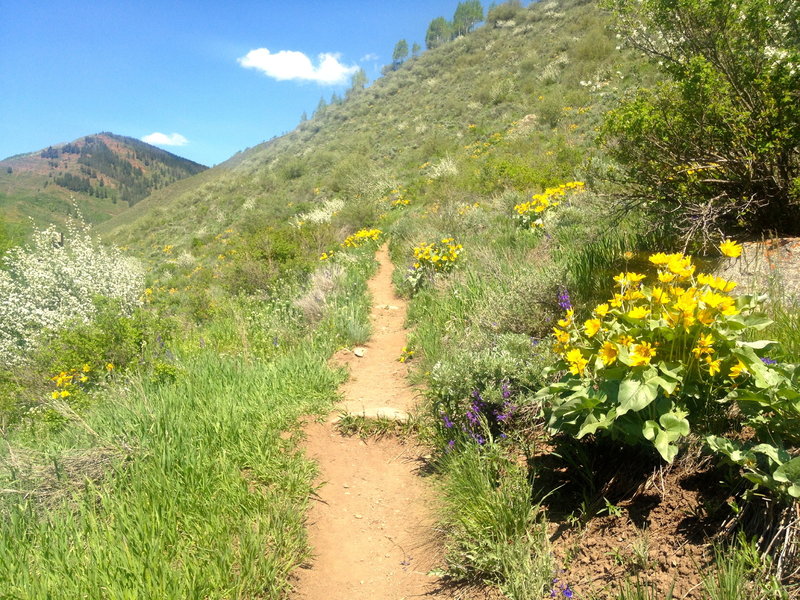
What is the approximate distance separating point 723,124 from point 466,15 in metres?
68.3

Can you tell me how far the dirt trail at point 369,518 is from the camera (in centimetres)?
237

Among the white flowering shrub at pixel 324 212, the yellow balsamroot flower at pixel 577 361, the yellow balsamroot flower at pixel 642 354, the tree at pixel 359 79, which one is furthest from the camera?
the tree at pixel 359 79

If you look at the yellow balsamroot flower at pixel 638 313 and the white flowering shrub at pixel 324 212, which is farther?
the white flowering shrub at pixel 324 212

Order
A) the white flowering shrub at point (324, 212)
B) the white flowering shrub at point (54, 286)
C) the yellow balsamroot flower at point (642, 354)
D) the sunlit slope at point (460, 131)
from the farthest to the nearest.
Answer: the white flowering shrub at point (324, 212) → the sunlit slope at point (460, 131) → the white flowering shrub at point (54, 286) → the yellow balsamroot flower at point (642, 354)

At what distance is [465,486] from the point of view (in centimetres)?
251

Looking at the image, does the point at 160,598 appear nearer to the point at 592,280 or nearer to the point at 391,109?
the point at 592,280

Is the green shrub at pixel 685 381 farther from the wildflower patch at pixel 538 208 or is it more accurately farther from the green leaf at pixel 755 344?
the wildflower patch at pixel 538 208

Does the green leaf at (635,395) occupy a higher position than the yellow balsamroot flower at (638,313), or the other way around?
the yellow balsamroot flower at (638,313)

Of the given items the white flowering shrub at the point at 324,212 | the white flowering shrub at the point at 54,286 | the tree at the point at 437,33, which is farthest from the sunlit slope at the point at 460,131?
the tree at the point at 437,33

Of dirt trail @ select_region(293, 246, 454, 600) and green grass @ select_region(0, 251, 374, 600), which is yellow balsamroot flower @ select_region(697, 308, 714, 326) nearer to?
dirt trail @ select_region(293, 246, 454, 600)

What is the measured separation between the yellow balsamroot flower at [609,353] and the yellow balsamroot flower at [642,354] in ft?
0.27

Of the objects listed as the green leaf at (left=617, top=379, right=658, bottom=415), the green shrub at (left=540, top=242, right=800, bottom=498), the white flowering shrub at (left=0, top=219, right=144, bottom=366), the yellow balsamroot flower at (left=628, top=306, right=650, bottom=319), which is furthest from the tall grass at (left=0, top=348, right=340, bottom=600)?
the white flowering shrub at (left=0, top=219, right=144, bottom=366)

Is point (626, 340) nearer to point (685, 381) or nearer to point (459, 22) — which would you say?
point (685, 381)

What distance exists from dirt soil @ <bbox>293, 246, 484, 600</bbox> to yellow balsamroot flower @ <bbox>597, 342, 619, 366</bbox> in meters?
1.30
